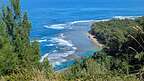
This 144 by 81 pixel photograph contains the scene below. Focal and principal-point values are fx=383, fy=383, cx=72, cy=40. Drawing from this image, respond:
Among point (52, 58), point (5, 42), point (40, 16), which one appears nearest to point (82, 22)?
point (40, 16)

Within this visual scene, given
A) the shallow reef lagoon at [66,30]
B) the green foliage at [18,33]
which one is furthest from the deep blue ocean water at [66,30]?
the green foliage at [18,33]

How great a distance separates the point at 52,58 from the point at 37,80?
103 ft

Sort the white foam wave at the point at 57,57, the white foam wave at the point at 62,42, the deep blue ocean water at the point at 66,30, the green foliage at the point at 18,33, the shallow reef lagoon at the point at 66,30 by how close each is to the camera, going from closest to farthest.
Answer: the green foliage at the point at 18,33 → the white foam wave at the point at 57,57 → the shallow reef lagoon at the point at 66,30 → the deep blue ocean water at the point at 66,30 → the white foam wave at the point at 62,42

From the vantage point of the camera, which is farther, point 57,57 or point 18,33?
point 57,57

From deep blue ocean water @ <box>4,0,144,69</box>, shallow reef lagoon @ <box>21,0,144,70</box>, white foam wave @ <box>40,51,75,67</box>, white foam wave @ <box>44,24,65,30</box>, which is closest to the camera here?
white foam wave @ <box>40,51,75,67</box>

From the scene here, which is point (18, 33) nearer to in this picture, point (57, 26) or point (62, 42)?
point (62, 42)

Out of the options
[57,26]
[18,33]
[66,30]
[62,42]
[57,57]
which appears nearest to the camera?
[18,33]

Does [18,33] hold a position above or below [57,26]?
above

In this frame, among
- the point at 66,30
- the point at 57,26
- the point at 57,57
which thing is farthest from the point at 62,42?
the point at 57,26

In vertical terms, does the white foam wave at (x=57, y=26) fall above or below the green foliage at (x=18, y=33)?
below

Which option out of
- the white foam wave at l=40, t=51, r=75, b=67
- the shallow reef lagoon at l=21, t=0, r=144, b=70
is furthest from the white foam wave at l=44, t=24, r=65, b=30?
the white foam wave at l=40, t=51, r=75, b=67

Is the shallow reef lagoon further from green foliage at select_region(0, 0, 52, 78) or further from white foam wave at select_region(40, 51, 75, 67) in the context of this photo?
green foliage at select_region(0, 0, 52, 78)

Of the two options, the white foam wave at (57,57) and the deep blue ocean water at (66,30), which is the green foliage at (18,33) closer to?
the deep blue ocean water at (66,30)

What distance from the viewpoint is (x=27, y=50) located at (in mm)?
19812
